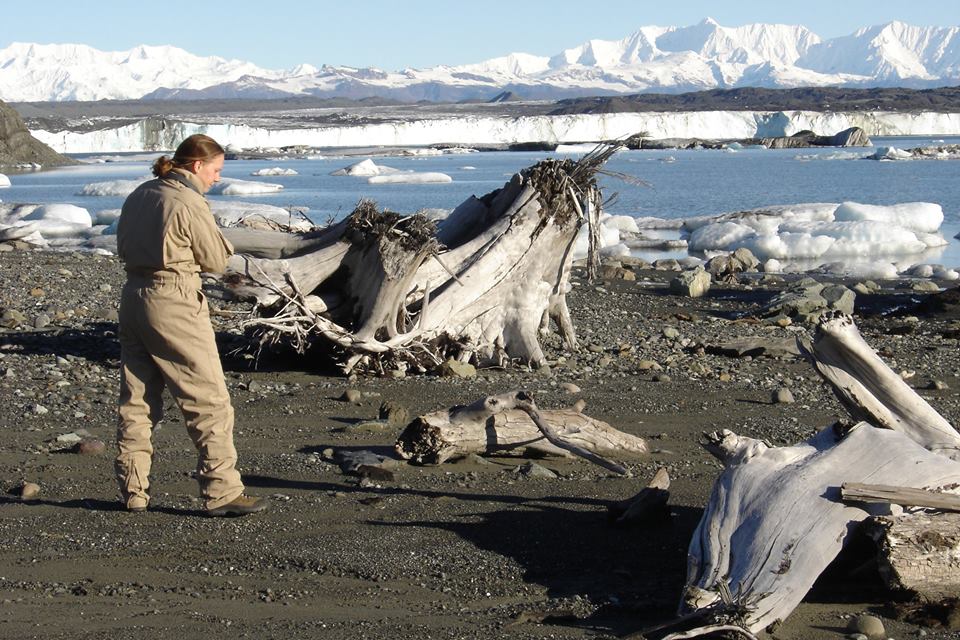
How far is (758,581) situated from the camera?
3604 millimetres

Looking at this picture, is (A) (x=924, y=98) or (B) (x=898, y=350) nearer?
(B) (x=898, y=350)

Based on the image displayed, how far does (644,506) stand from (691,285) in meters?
9.31

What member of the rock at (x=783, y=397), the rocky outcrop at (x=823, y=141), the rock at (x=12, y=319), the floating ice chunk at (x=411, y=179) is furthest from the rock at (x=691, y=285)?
the rocky outcrop at (x=823, y=141)

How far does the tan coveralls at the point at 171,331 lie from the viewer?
4.45 m

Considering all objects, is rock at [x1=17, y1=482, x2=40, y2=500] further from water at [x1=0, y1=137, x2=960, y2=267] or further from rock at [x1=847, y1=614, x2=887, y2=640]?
water at [x1=0, y1=137, x2=960, y2=267]

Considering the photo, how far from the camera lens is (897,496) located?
12.3 ft

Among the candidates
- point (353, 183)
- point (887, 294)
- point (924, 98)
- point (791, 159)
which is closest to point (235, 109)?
point (924, 98)

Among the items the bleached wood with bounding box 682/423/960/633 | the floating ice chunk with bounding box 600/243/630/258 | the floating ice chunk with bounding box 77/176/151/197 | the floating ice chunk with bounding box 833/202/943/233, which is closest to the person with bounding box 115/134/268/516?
the bleached wood with bounding box 682/423/960/633

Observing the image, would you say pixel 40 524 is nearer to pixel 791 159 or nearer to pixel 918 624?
pixel 918 624

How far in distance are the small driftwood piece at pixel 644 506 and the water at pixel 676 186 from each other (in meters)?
16.4

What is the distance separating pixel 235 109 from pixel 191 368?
598ft

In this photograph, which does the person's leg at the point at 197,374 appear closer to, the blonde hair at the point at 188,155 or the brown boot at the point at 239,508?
the brown boot at the point at 239,508

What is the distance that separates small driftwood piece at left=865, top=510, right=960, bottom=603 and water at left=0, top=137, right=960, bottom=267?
666 inches

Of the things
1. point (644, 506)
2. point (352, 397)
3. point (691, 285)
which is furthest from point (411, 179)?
point (644, 506)
